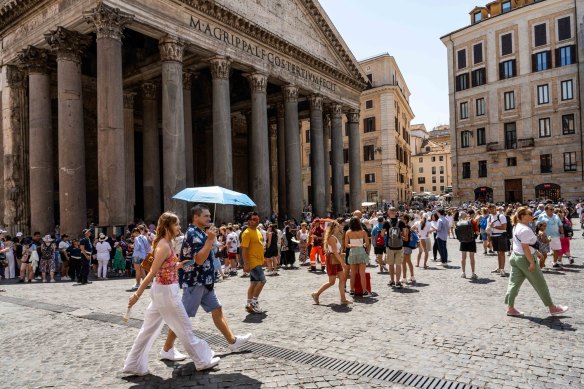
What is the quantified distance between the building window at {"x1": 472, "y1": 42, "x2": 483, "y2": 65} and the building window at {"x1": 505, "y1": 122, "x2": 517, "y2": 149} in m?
6.90

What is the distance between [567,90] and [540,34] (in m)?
5.53

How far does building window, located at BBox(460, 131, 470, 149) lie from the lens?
41.1m

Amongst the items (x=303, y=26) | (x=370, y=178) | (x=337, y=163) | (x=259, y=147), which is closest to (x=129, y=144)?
(x=259, y=147)

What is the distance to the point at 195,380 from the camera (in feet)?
14.5

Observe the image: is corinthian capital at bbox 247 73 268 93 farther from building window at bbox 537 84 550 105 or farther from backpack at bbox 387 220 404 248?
building window at bbox 537 84 550 105

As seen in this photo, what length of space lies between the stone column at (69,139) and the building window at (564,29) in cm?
3796

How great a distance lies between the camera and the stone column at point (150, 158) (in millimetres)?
19906

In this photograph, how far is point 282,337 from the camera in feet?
19.4

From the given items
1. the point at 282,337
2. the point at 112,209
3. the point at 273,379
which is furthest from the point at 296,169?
the point at 273,379

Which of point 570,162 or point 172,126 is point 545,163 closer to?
point 570,162

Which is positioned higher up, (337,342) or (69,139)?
(69,139)

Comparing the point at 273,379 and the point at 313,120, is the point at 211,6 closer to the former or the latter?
the point at 313,120

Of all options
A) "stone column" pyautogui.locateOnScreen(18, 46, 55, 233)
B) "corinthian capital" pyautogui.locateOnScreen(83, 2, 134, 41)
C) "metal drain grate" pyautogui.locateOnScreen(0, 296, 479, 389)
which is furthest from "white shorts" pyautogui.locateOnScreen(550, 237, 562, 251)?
"stone column" pyautogui.locateOnScreen(18, 46, 55, 233)

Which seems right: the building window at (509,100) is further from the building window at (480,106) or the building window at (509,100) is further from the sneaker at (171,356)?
the sneaker at (171,356)
